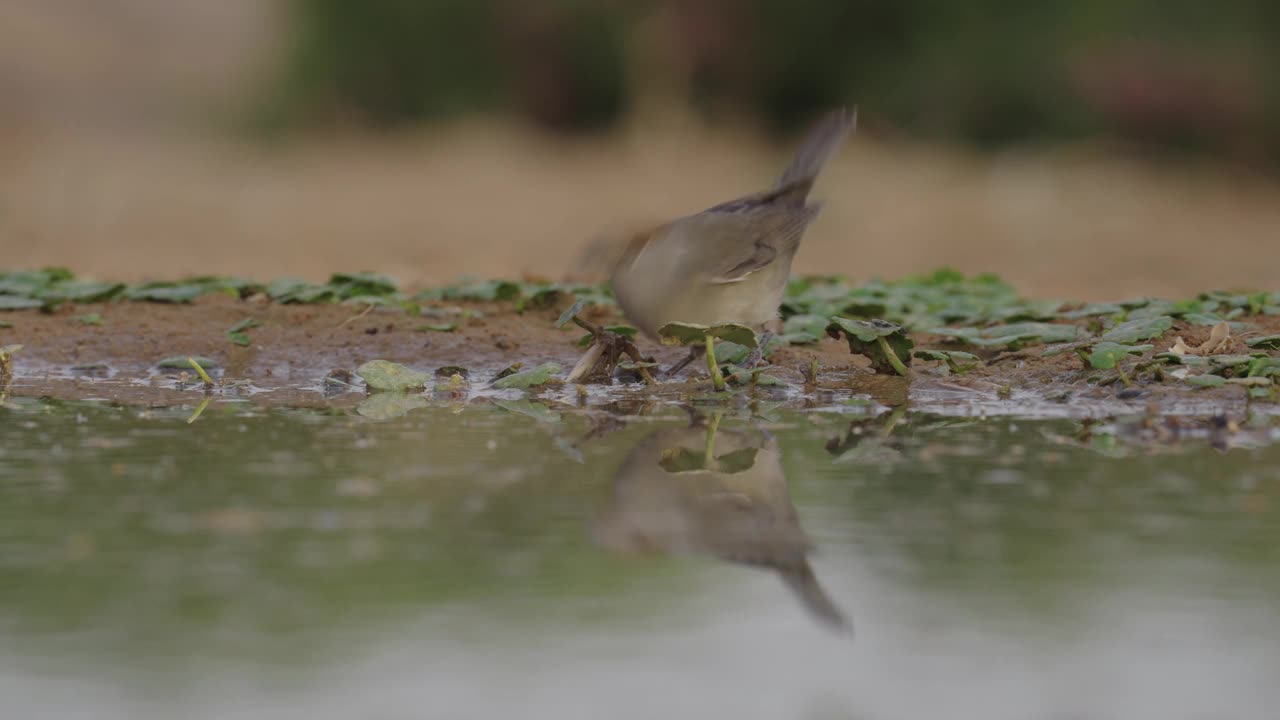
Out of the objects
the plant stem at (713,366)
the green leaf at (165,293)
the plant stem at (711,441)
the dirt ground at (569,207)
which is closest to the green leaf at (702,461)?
the plant stem at (711,441)

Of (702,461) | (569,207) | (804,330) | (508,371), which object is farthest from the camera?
(569,207)

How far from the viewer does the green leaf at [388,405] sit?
17.9 ft

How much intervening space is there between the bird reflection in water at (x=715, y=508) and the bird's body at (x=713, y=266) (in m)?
0.56

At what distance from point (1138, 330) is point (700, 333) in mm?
1569

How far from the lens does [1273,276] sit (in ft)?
37.6

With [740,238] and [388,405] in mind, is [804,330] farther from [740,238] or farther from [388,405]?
[388,405]

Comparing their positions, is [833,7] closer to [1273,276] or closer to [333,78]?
[333,78]

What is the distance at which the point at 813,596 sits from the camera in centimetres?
324

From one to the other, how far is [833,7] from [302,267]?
8.16 m

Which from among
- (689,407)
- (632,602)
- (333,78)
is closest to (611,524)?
(632,602)

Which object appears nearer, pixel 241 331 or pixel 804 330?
pixel 804 330

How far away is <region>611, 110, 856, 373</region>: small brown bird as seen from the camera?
538 centimetres

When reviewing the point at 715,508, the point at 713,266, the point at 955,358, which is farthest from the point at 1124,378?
the point at 715,508

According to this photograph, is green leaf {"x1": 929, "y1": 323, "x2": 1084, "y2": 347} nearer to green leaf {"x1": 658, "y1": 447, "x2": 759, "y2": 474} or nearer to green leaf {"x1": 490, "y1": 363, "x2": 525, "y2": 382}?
green leaf {"x1": 490, "y1": 363, "x2": 525, "y2": 382}
